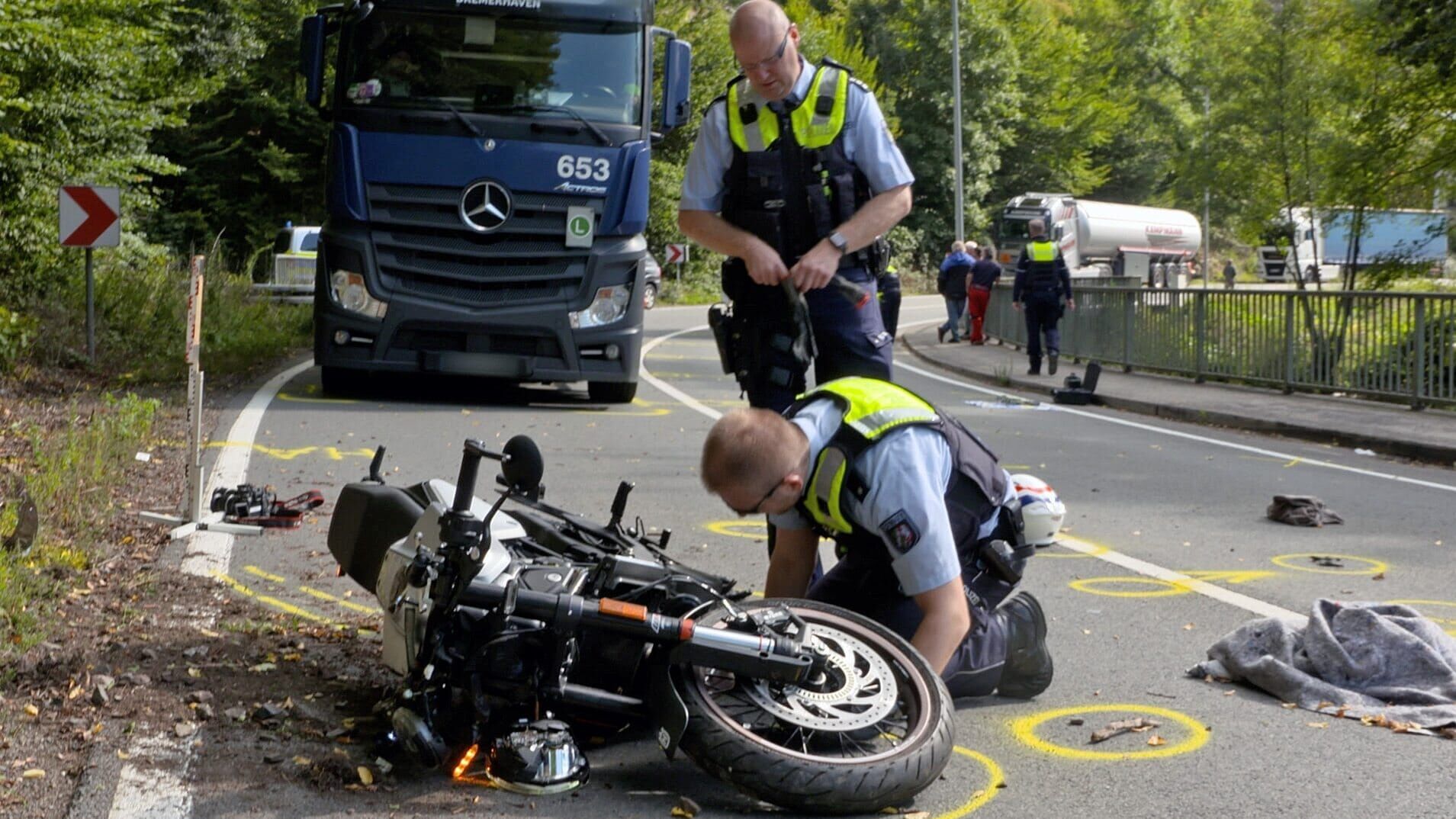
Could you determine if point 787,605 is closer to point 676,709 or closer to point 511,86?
point 676,709

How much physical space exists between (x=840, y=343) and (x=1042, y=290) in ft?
52.8

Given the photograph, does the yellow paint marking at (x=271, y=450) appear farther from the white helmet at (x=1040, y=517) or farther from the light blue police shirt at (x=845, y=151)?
the white helmet at (x=1040, y=517)

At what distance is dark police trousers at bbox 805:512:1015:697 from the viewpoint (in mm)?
4621

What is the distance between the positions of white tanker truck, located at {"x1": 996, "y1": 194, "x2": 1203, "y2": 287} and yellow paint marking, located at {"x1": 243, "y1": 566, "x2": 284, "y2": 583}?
158ft

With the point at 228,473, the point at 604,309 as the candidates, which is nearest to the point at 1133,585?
the point at 228,473

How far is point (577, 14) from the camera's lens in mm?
12641

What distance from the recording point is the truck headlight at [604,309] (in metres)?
12.8

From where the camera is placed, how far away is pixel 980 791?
4070mm

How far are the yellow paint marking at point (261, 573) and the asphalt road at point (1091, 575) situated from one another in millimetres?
19

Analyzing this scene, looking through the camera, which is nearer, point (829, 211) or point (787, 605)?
point (787, 605)

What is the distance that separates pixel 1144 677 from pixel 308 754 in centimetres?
254

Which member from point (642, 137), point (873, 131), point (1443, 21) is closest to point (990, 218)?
point (1443, 21)

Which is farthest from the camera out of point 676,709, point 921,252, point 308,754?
point 921,252

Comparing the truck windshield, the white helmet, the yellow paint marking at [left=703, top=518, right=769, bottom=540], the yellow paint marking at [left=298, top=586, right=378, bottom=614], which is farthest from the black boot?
the truck windshield
